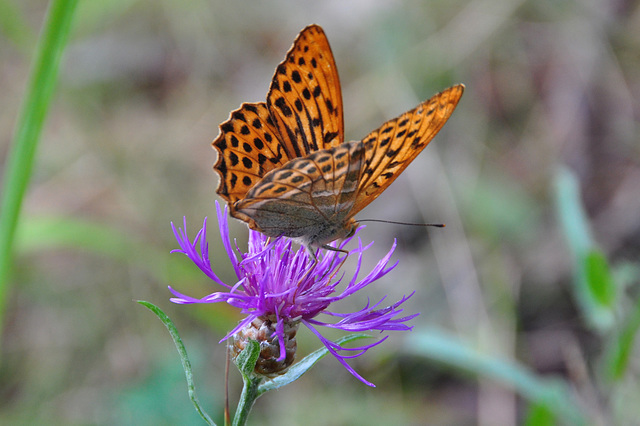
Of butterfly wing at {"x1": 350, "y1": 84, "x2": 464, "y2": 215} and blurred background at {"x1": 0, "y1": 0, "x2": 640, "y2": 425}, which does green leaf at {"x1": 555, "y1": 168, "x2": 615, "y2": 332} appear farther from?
butterfly wing at {"x1": 350, "y1": 84, "x2": 464, "y2": 215}

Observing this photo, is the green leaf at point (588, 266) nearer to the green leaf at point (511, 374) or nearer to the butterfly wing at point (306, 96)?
the green leaf at point (511, 374)

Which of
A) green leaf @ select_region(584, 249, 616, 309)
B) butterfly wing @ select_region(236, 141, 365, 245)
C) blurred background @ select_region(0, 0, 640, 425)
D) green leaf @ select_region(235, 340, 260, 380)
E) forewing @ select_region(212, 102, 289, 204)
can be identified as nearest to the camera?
green leaf @ select_region(235, 340, 260, 380)

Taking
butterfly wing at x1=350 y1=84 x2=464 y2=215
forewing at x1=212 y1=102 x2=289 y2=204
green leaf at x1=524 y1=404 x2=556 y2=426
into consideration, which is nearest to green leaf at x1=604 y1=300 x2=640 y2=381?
green leaf at x1=524 y1=404 x2=556 y2=426

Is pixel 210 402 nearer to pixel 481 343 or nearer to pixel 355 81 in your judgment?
pixel 481 343

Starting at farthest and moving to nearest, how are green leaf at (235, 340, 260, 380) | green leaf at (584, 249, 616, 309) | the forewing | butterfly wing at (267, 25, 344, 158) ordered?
green leaf at (584, 249, 616, 309) < butterfly wing at (267, 25, 344, 158) < the forewing < green leaf at (235, 340, 260, 380)

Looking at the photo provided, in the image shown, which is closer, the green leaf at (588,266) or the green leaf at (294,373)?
the green leaf at (294,373)

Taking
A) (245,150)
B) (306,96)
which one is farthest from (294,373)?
(306,96)

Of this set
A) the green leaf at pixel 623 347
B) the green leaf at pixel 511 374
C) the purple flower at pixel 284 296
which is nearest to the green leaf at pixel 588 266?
the green leaf at pixel 623 347

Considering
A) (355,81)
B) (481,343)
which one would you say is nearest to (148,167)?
(355,81)
